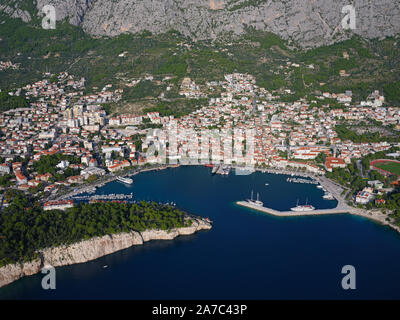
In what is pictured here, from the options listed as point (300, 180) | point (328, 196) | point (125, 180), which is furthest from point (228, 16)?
point (328, 196)

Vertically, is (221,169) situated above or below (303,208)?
above

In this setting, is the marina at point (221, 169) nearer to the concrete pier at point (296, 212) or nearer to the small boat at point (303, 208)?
the concrete pier at point (296, 212)

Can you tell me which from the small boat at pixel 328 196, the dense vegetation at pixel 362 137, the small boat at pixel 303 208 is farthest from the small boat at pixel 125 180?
the dense vegetation at pixel 362 137

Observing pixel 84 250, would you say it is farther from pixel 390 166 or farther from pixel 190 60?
pixel 190 60

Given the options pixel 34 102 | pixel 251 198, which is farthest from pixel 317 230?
pixel 34 102

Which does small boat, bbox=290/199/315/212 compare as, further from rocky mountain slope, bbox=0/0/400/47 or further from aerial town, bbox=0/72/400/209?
rocky mountain slope, bbox=0/0/400/47

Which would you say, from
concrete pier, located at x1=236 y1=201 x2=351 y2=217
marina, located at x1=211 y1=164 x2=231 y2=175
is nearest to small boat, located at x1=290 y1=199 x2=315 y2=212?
concrete pier, located at x1=236 y1=201 x2=351 y2=217

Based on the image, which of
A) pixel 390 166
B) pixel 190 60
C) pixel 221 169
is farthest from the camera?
pixel 190 60
